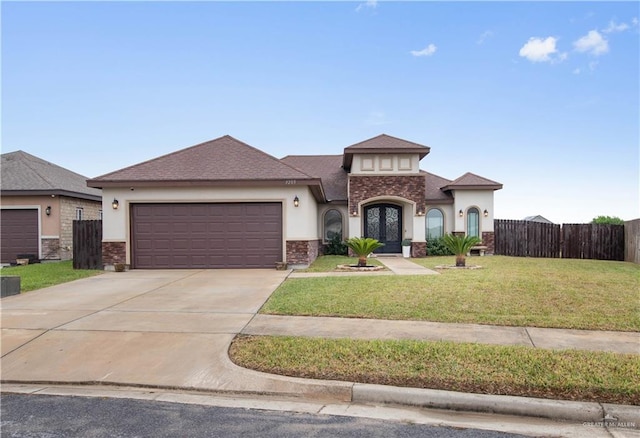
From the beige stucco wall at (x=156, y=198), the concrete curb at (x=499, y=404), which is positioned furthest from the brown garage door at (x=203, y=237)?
the concrete curb at (x=499, y=404)

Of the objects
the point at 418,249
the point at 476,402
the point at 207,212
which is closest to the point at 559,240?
the point at 418,249

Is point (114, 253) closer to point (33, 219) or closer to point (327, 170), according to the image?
point (33, 219)

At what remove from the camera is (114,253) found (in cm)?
1371

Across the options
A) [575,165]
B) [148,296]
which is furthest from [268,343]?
[575,165]

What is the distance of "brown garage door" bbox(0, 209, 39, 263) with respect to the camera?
679 inches

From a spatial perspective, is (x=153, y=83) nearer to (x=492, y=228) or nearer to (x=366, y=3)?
(x=366, y=3)

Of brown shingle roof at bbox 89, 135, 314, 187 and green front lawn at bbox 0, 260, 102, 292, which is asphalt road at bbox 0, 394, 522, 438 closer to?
green front lawn at bbox 0, 260, 102, 292

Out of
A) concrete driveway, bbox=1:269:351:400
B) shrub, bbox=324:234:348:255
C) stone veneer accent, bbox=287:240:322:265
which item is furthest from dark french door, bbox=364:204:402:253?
concrete driveway, bbox=1:269:351:400

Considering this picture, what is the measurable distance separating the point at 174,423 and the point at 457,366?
120 inches

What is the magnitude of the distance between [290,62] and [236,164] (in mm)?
6314

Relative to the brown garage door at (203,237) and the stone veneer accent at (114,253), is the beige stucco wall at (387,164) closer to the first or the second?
the brown garage door at (203,237)

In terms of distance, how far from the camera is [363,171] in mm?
18438

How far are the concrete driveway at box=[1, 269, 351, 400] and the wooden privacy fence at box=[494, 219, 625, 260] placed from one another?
1506 cm

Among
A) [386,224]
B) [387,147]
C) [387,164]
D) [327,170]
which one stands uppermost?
[387,147]
